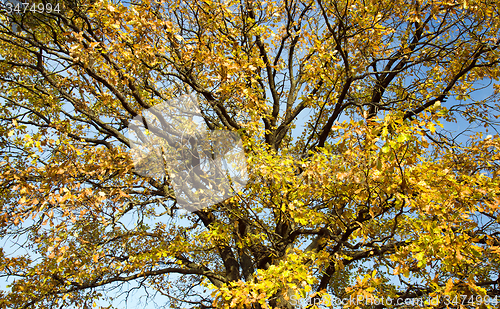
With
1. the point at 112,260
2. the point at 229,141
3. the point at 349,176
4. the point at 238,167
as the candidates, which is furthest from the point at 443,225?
the point at 112,260

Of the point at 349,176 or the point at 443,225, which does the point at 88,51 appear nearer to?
the point at 349,176

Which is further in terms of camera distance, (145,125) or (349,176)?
(145,125)

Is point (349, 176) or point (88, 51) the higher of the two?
point (88, 51)

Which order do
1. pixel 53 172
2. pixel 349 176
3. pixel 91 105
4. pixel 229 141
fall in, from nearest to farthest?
pixel 349 176
pixel 53 172
pixel 229 141
pixel 91 105

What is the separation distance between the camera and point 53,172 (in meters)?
4.55

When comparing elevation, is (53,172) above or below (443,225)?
above

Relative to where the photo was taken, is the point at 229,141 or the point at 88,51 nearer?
the point at 88,51

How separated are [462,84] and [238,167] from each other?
621 cm

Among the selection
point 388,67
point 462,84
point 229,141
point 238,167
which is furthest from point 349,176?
point 462,84

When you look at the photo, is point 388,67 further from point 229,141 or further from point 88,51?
point 88,51

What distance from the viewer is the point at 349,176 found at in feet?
12.8

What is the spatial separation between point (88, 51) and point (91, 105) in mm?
4729

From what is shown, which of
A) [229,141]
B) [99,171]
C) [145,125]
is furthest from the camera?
[145,125]

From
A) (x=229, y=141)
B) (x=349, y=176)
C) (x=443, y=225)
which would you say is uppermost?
(x=229, y=141)
